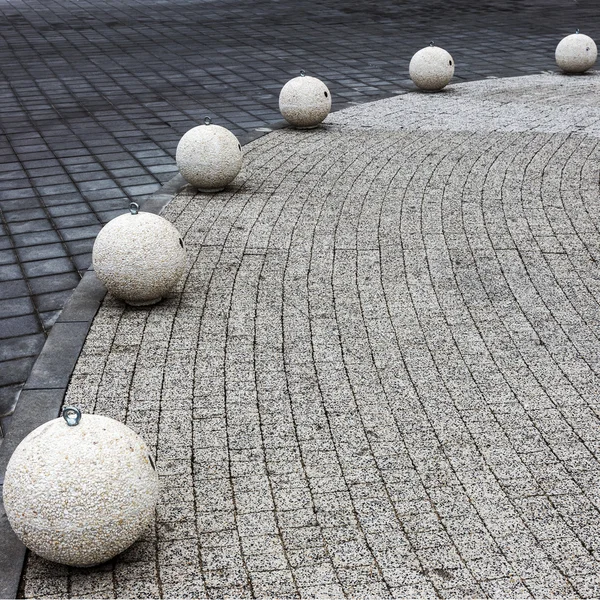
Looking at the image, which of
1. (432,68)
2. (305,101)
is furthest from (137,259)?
(432,68)

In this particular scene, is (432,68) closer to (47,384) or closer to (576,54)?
(576,54)

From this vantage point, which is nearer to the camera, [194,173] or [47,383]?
[47,383]

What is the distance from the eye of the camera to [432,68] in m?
14.3

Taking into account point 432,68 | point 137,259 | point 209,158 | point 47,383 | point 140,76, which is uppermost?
point 137,259

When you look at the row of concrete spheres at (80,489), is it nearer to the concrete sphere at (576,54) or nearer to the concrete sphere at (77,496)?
the concrete sphere at (77,496)

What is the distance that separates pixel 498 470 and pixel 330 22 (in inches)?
737

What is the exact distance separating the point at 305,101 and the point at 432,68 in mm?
3212

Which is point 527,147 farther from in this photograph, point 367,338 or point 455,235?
point 367,338

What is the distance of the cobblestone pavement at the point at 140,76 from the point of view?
8.73 metres

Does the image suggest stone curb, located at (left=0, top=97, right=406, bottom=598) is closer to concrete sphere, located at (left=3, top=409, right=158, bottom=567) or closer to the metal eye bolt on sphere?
concrete sphere, located at (left=3, top=409, right=158, bottom=567)

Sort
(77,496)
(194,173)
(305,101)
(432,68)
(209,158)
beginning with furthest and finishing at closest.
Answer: (432,68) < (305,101) < (194,173) < (209,158) < (77,496)

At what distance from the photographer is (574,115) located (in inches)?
511

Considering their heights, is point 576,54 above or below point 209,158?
below

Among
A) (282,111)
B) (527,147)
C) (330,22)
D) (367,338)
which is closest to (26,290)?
(367,338)
